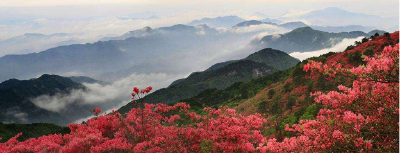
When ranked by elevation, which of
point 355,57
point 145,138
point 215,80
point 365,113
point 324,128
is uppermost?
point 355,57

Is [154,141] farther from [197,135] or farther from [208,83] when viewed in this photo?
[208,83]

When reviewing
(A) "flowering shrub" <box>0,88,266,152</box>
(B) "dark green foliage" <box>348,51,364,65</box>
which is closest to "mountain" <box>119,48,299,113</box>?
(B) "dark green foliage" <box>348,51,364,65</box>

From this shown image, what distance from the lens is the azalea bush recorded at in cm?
576

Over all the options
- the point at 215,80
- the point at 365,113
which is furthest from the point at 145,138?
the point at 215,80

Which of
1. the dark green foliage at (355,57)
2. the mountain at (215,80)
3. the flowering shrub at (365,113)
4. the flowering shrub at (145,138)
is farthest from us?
the mountain at (215,80)

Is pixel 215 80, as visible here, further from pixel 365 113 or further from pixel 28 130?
pixel 365 113

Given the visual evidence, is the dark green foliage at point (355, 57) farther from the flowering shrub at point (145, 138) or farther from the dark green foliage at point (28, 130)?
the dark green foliage at point (28, 130)

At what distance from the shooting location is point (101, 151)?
8.91m

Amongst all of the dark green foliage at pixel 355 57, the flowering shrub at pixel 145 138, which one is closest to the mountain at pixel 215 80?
the dark green foliage at pixel 355 57

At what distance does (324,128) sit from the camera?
7.10 m

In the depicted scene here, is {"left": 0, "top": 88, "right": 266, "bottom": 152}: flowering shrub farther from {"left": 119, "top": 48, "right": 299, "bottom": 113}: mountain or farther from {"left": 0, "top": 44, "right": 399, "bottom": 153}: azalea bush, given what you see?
{"left": 119, "top": 48, "right": 299, "bottom": 113}: mountain

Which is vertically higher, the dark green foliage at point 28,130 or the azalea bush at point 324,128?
the azalea bush at point 324,128

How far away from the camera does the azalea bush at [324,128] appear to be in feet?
18.9

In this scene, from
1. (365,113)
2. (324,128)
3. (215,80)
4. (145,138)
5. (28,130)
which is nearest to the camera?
(365,113)
